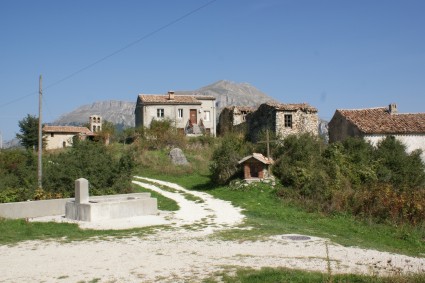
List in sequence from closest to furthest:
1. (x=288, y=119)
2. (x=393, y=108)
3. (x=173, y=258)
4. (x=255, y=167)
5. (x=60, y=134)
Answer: (x=173, y=258), (x=255, y=167), (x=393, y=108), (x=288, y=119), (x=60, y=134)

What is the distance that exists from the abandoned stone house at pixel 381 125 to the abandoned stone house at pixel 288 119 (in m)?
2.53

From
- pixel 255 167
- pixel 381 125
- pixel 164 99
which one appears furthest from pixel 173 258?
pixel 164 99

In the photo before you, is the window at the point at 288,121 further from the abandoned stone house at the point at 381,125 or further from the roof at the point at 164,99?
the roof at the point at 164,99

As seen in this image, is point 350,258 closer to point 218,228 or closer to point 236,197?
point 218,228

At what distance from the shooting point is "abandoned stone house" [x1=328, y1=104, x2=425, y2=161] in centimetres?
3262

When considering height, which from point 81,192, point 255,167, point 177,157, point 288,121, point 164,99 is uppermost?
point 164,99

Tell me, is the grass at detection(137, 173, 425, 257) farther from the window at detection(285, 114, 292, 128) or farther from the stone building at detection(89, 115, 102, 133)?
the stone building at detection(89, 115, 102, 133)

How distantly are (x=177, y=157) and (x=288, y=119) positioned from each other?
34.3ft

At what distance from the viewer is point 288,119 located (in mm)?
36344

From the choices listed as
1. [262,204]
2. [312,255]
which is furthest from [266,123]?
[312,255]

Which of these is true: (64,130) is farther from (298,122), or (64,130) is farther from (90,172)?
(90,172)

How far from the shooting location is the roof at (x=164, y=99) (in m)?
49.8

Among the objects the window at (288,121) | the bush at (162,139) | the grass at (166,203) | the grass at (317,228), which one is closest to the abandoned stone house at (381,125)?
the window at (288,121)

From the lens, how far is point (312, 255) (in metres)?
9.82
